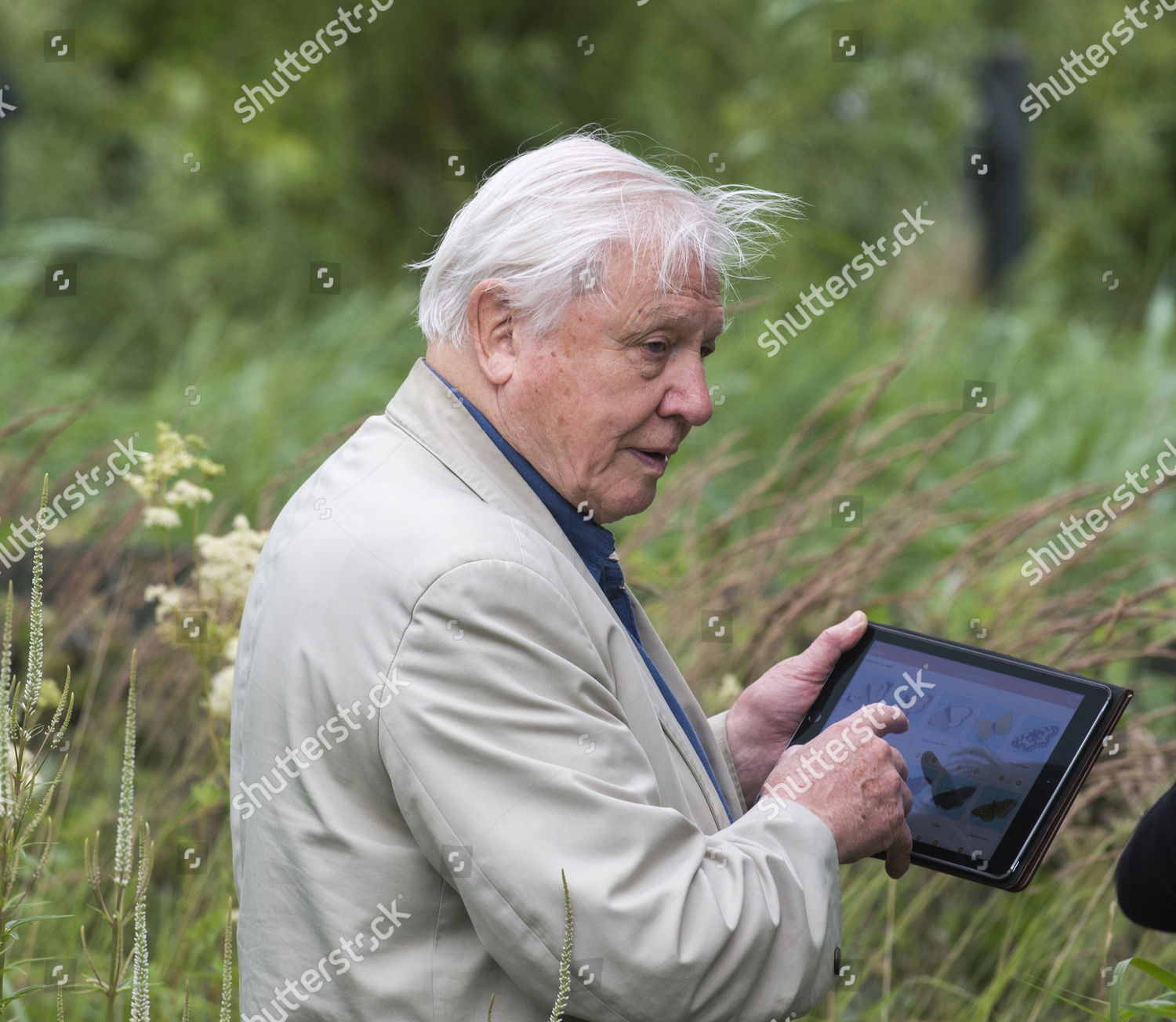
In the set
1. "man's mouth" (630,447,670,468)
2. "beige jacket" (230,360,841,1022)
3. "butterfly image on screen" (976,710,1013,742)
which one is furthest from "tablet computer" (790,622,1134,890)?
"man's mouth" (630,447,670,468)

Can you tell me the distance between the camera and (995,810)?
190 cm

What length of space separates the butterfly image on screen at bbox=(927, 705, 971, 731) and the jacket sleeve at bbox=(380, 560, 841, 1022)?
0.51 m

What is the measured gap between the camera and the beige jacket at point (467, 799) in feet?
4.81

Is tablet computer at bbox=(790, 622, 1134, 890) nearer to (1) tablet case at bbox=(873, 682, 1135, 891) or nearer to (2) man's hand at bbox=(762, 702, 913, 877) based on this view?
(1) tablet case at bbox=(873, 682, 1135, 891)

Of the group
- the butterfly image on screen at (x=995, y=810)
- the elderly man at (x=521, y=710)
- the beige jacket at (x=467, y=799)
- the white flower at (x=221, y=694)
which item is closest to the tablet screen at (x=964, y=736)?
the butterfly image on screen at (x=995, y=810)

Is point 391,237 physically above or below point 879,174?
above

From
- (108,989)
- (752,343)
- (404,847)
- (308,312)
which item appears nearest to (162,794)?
(108,989)

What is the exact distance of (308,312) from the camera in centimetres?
805

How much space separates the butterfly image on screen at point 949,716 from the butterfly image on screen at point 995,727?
25 mm

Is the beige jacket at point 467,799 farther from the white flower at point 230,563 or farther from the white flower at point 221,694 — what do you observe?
the white flower at point 230,563

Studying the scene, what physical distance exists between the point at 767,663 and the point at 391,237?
5.80 metres

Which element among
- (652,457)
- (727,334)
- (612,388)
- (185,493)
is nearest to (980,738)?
(652,457)

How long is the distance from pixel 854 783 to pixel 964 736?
33 centimetres

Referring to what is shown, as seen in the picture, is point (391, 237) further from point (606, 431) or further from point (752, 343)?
point (606, 431)
